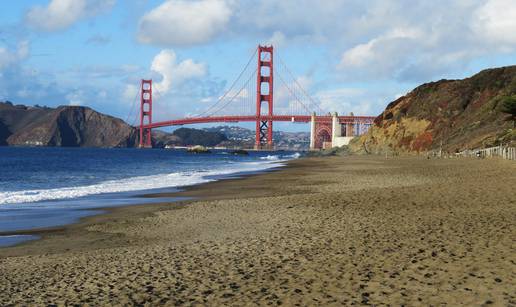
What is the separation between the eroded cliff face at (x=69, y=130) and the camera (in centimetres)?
15525

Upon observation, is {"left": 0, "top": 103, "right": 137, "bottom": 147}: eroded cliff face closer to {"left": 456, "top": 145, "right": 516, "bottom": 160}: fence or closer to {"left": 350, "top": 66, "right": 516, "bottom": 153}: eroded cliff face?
{"left": 350, "top": 66, "right": 516, "bottom": 153}: eroded cliff face

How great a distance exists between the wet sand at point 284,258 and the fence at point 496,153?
640 inches

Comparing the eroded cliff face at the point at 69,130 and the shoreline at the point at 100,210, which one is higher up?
the eroded cliff face at the point at 69,130

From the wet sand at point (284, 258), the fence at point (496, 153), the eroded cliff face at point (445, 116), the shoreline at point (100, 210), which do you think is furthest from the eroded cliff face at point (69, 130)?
the wet sand at point (284, 258)

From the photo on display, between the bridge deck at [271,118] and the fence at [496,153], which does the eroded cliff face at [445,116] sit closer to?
the fence at [496,153]

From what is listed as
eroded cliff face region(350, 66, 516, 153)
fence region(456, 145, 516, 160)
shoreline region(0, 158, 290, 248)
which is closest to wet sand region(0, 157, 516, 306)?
shoreline region(0, 158, 290, 248)

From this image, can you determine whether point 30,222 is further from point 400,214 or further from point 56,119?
point 56,119

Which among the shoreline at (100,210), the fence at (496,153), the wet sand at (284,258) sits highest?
the fence at (496,153)

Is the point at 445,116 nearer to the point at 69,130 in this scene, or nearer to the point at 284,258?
the point at 284,258

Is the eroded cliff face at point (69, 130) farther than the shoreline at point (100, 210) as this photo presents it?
Yes

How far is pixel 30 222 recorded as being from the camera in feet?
35.9

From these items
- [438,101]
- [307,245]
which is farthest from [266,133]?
[307,245]

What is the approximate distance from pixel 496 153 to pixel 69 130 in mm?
148476

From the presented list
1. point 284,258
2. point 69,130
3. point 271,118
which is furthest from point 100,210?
point 69,130
